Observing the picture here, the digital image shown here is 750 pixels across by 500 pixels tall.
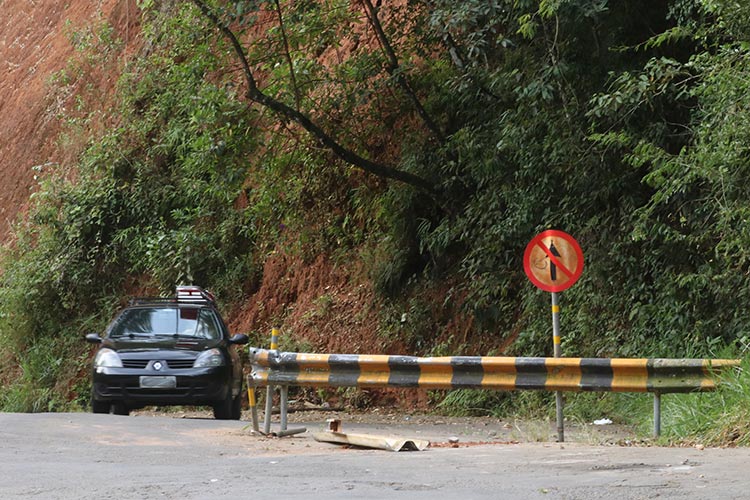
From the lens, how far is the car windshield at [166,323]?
1755 centimetres

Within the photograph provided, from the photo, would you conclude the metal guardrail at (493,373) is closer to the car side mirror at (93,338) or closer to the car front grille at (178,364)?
the car front grille at (178,364)

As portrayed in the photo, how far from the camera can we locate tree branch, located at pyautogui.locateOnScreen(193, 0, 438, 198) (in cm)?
1841

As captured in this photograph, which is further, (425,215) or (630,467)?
(425,215)

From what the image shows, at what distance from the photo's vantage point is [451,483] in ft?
27.4

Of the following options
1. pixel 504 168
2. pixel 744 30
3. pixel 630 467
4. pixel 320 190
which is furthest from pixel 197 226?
pixel 630 467

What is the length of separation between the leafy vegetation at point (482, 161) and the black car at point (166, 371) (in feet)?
12.0

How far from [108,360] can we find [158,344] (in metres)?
0.72

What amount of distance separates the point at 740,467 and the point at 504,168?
11.2 meters

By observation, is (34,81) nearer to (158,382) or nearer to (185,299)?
(185,299)

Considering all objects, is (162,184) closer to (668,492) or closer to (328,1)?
(328,1)

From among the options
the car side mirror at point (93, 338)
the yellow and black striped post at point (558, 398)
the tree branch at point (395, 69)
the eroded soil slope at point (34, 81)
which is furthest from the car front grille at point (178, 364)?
the eroded soil slope at point (34, 81)

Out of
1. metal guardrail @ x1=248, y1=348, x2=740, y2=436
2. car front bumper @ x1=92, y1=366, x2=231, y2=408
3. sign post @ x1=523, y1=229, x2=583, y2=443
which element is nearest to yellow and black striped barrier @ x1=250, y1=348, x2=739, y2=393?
metal guardrail @ x1=248, y1=348, x2=740, y2=436

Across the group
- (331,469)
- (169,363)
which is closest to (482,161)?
(169,363)

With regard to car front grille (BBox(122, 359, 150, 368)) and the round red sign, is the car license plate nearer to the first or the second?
car front grille (BBox(122, 359, 150, 368))
